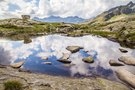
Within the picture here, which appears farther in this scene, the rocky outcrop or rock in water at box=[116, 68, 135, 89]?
rock in water at box=[116, 68, 135, 89]

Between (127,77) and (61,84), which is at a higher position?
(61,84)

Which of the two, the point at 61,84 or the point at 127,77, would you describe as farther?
the point at 127,77

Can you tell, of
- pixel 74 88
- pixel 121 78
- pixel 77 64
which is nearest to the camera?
pixel 74 88

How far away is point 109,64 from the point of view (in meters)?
48.1

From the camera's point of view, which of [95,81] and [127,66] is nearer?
[95,81]

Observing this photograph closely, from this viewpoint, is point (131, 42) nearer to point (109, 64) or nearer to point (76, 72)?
point (109, 64)

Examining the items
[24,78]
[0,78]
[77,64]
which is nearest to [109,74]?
[77,64]

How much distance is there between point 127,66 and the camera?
148 feet

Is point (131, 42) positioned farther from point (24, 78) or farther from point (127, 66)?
point (24, 78)

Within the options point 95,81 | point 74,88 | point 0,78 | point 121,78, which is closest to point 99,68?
point 121,78

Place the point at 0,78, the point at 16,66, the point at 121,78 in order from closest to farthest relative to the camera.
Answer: the point at 0,78 → the point at 121,78 → the point at 16,66

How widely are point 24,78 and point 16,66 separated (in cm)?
1229

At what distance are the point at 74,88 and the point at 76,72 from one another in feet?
39.5

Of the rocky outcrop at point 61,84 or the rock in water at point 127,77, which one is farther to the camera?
the rock in water at point 127,77
